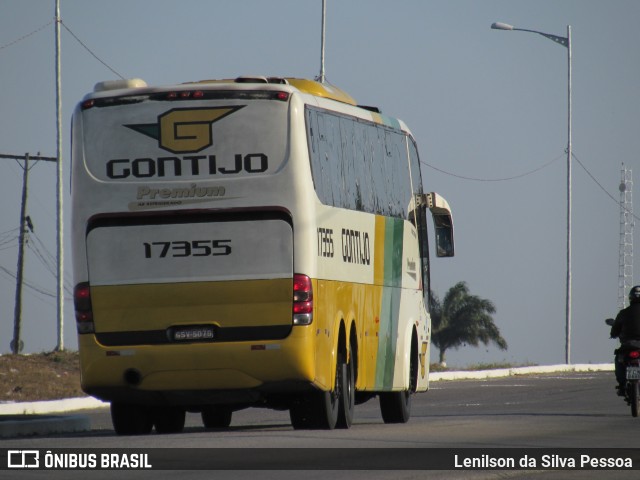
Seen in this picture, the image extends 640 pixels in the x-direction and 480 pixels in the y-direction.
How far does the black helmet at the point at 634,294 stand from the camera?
2581cm

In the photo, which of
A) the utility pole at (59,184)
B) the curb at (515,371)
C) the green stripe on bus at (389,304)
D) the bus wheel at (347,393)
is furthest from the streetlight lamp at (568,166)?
the bus wheel at (347,393)

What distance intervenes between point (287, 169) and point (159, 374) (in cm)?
292

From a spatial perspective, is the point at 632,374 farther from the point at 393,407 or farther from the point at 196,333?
the point at 196,333

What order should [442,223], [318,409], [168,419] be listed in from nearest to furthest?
1. [318,409]
2. [168,419]
3. [442,223]

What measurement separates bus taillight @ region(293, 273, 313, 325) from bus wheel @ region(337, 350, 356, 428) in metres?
2.05

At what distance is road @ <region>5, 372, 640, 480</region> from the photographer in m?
17.2

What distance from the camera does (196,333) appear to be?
19.4 metres

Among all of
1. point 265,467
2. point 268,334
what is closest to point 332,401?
point 268,334

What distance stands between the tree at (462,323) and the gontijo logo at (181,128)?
92419 millimetres

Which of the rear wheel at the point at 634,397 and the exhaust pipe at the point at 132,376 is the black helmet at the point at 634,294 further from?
the exhaust pipe at the point at 132,376

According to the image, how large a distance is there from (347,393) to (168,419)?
264 centimetres

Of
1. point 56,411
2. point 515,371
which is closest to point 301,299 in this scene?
point 56,411

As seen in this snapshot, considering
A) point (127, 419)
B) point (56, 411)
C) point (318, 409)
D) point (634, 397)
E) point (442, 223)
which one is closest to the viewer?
point (318, 409)

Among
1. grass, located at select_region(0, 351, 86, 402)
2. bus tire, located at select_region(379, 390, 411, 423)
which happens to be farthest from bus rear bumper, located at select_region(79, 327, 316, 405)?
grass, located at select_region(0, 351, 86, 402)
